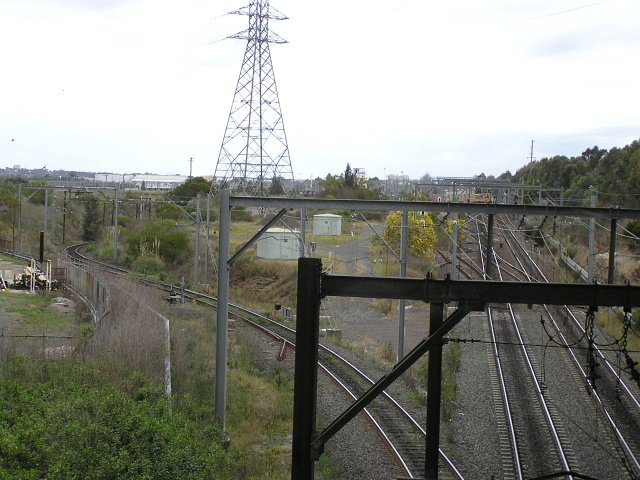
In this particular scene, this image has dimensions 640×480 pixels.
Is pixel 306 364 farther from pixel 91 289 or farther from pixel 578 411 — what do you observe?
pixel 91 289

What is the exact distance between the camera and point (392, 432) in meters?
11.0

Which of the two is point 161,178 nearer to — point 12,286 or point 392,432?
point 12,286

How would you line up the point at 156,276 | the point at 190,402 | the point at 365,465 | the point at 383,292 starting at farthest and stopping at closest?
the point at 156,276 → the point at 190,402 → the point at 365,465 → the point at 383,292

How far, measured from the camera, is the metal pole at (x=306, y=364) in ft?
16.2

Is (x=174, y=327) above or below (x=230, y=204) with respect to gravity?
below

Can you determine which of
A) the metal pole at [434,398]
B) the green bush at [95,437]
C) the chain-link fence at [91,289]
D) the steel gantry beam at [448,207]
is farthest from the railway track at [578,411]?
the chain-link fence at [91,289]

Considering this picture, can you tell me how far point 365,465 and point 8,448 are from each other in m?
4.51

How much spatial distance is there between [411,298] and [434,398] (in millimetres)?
705

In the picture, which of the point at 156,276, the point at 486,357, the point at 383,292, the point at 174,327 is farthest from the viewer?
the point at 156,276

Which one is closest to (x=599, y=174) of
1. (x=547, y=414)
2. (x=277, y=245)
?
(x=277, y=245)

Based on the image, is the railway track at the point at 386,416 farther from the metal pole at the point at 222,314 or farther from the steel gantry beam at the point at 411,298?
the steel gantry beam at the point at 411,298

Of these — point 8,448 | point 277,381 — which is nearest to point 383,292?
point 8,448

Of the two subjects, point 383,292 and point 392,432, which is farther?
point 392,432

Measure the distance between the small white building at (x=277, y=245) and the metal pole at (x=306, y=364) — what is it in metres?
24.9
